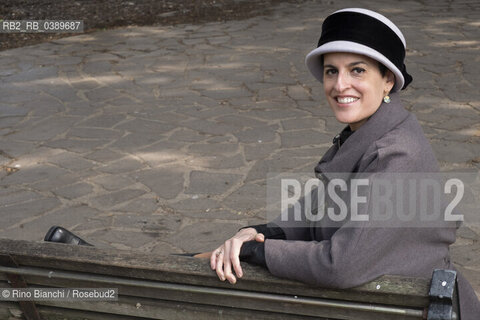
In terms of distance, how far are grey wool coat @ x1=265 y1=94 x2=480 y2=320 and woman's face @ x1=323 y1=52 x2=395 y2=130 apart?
1.8 inches

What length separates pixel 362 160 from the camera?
2.04m

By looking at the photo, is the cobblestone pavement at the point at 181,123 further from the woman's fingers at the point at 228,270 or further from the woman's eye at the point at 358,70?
the woman's fingers at the point at 228,270

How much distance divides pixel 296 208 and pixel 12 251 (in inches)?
40.5

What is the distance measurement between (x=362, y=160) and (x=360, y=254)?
12.5 inches

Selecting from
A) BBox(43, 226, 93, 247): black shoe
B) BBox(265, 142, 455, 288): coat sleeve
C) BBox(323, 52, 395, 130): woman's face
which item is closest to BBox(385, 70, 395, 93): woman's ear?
BBox(323, 52, 395, 130): woman's face

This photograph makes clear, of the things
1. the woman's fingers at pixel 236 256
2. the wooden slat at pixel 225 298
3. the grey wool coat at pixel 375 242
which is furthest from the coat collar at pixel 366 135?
the wooden slat at pixel 225 298

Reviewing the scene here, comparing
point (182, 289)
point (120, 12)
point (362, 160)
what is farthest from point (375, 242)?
point (120, 12)

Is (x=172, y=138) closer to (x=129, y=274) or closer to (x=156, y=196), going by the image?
(x=156, y=196)

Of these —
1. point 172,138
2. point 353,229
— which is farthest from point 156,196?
point 353,229

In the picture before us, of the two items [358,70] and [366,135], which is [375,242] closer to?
[366,135]

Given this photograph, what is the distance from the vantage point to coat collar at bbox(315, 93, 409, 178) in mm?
2088

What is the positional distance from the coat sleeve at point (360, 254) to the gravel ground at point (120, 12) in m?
8.64

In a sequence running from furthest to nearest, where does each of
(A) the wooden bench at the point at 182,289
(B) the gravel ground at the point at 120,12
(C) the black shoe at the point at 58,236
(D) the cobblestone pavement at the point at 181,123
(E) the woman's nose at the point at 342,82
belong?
(B) the gravel ground at the point at 120,12 → (D) the cobblestone pavement at the point at 181,123 → (C) the black shoe at the point at 58,236 → (E) the woman's nose at the point at 342,82 → (A) the wooden bench at the point at 182,289

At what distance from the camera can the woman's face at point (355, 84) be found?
84.2 inches
